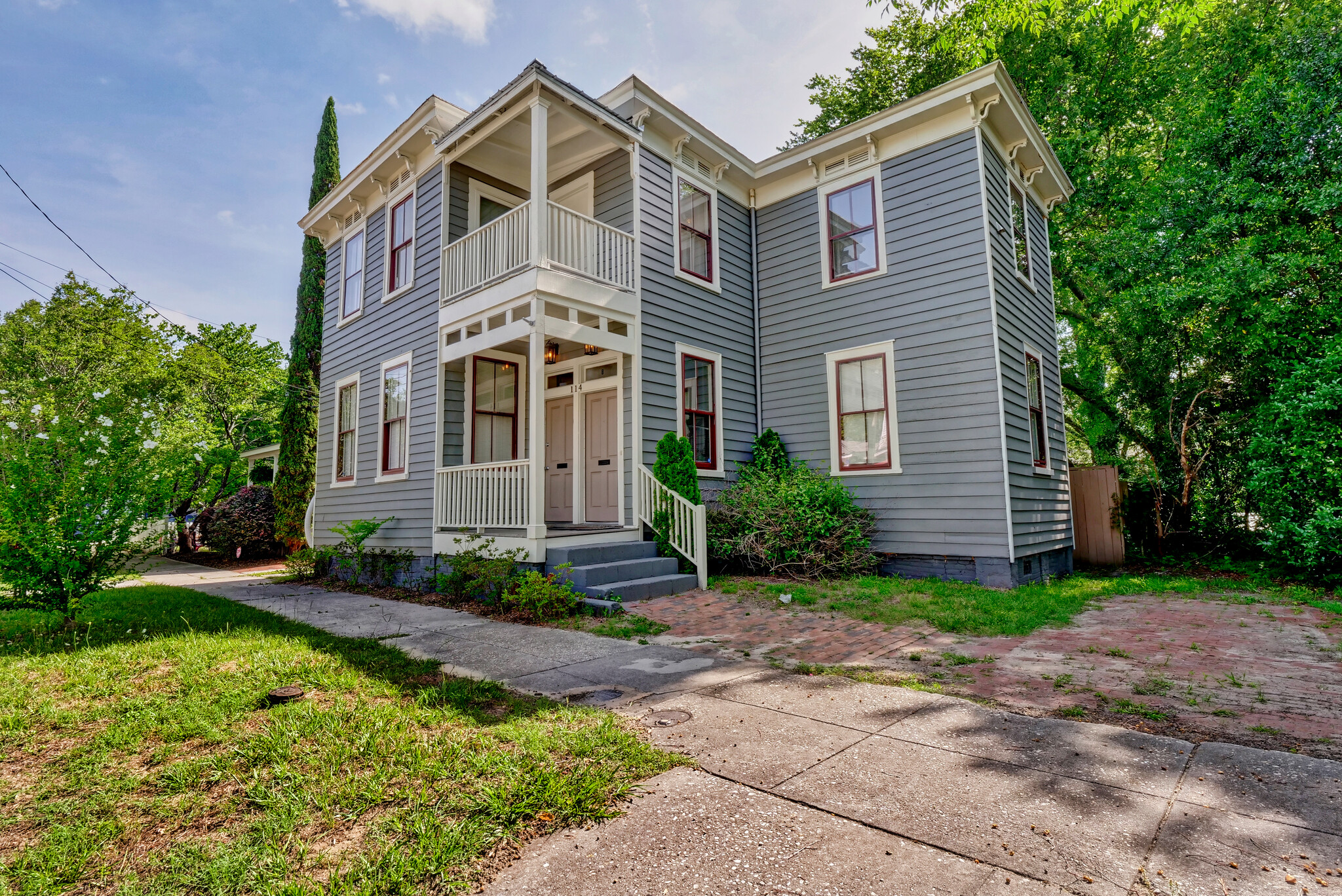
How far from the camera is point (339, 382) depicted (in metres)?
12.5

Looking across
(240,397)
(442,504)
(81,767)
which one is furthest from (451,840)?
(240,397)

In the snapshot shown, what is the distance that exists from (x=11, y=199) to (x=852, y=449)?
15.6 metres

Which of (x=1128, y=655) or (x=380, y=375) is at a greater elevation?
(x=380, y=375)

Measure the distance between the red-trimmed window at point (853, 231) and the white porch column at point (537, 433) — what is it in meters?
5.28

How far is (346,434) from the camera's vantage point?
1229 centimetres

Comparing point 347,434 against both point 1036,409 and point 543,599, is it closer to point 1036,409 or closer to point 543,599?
point 543,599

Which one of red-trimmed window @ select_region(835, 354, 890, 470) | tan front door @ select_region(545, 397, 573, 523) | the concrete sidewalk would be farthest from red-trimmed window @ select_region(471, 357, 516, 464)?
the concrete sidewalk

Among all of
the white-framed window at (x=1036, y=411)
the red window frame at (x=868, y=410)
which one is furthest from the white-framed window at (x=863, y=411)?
the white-framed window at (x=1036, y=411)

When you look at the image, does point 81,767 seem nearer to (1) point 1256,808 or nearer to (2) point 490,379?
(1) point 1256,808

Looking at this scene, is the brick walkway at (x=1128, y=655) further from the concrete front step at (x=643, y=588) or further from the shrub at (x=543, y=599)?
the shrub at (x=543, y=599)

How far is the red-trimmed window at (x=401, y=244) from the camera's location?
1102 centimetres

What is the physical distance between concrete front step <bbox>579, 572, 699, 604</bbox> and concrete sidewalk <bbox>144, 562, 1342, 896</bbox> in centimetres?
345

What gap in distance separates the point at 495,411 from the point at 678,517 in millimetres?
3633

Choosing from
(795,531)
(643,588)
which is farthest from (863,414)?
(643,588)
